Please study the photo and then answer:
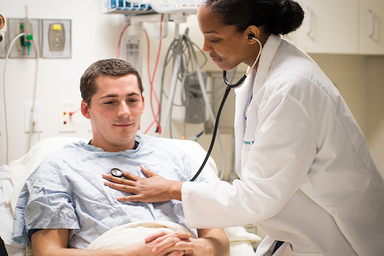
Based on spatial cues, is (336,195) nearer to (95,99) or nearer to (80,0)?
(95,99)

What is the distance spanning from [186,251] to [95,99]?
26.8 inches

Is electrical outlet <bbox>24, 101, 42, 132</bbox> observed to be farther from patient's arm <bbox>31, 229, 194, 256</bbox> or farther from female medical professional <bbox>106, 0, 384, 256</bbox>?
female medical professional <bbox>106, 0, 384, 256</bbox>

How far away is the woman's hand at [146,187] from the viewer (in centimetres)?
119

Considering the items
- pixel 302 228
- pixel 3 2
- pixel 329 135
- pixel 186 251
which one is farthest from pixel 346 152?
pixel 3 2

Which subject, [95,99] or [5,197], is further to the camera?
[5,197]

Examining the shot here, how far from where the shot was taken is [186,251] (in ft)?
3.70

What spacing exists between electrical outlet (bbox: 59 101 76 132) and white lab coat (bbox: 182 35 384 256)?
129 centimetres

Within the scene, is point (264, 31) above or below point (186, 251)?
above

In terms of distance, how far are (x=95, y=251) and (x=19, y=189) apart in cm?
64

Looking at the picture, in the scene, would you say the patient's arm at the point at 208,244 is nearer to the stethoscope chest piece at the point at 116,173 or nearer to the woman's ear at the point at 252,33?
the stethoscope chest piece at the point at 116,173

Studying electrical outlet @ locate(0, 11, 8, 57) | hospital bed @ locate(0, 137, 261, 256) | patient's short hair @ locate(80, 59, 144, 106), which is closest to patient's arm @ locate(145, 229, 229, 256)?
hospital bed @ locate(0, 137, 261, 256)

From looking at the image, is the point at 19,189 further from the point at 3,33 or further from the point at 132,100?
the point at 3,33

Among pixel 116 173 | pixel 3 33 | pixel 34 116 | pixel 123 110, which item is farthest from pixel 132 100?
pixel 3 33

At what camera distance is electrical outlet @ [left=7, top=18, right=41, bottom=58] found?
1.93 meters
